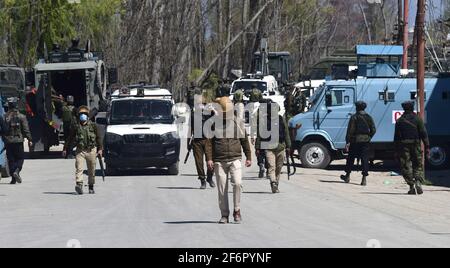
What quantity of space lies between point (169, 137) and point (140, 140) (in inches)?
27.3

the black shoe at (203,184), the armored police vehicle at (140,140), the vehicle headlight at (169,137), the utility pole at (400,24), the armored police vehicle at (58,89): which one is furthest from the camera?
the utility pole at (400,24)

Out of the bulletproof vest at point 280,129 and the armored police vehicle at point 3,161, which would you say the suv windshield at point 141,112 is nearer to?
the armored police vehicle at point 3,161

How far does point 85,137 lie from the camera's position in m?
21.7

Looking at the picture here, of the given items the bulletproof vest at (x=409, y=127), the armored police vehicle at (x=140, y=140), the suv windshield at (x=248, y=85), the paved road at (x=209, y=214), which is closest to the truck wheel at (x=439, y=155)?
the paved road at (x=209, y=214)

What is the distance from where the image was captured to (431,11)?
41.0 metres

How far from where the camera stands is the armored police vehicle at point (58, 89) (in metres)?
33.0

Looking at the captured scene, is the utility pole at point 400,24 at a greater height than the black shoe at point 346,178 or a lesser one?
Answer: greater

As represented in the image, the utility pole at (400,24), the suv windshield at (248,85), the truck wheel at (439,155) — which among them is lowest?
the truck wheel at (439,155)

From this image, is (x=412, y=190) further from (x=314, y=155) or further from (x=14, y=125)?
(x=14, y=125)

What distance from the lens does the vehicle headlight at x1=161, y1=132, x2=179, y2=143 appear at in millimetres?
26000

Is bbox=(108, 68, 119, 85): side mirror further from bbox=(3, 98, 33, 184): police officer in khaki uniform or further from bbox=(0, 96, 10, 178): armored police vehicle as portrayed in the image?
Result: bbox=(3, 98, 33, 184): police officer in khaki uniform

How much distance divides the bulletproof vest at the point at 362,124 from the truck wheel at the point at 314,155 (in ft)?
14.7

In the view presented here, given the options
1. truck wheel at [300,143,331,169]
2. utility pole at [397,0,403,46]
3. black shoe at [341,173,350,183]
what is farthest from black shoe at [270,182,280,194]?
utility pole at [397,0,403,46]
